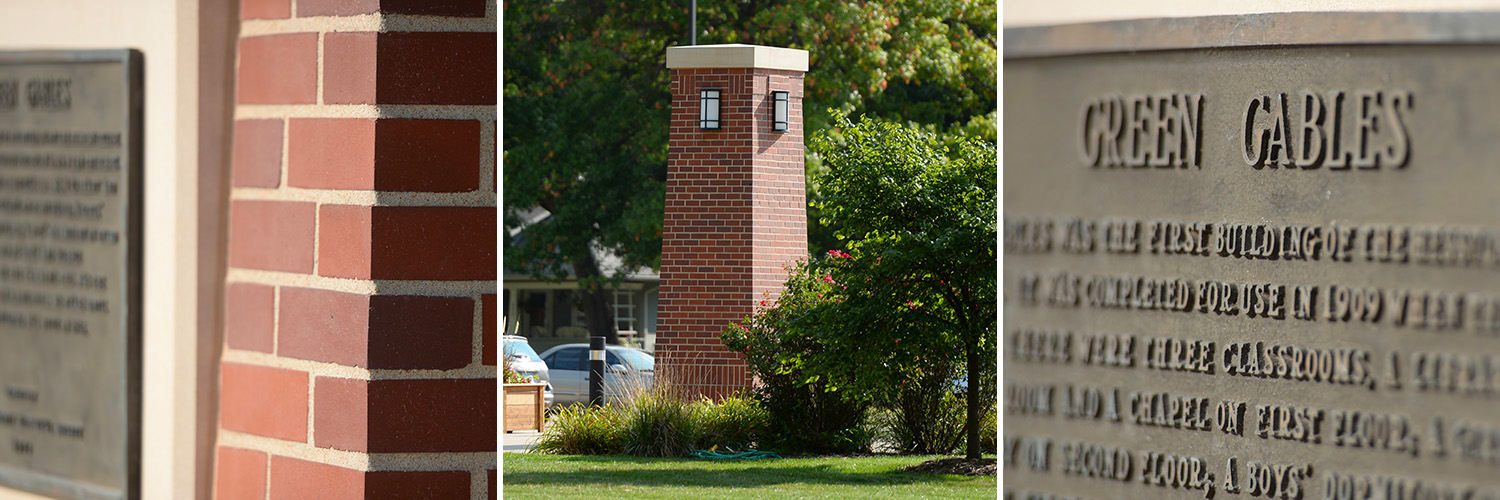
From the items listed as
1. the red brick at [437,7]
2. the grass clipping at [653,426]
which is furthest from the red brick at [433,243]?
the grass clipping at [653,426]

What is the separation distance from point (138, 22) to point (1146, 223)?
1380 millimetres

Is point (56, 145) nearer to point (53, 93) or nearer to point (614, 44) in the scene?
point (53, 93)

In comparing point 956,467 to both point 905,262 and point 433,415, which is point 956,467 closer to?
point 905,262

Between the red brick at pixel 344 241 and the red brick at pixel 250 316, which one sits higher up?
the red brick at pixel 344 241

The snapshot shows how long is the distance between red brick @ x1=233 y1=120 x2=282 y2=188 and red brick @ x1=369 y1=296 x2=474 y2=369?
25 cm

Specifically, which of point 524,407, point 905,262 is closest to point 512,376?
point 524,407

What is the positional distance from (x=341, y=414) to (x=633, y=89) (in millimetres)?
22198

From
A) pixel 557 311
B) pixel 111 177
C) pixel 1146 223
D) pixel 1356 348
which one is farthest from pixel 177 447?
pixel 557 311

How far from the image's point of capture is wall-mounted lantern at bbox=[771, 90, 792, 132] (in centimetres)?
1586

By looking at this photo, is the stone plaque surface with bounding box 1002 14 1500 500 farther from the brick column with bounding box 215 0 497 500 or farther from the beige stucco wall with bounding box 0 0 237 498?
the beige stucco wall with bounding box 0 0 237 498

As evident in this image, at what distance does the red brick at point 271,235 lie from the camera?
1.72 metres

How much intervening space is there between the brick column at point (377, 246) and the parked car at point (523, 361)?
1359cm

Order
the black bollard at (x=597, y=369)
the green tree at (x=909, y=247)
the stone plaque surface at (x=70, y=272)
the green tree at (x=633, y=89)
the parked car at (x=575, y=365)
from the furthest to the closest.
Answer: the parked car at (x=575, y=365) → the green tree at (x=633, y=89) → the black bollard at (x=597, y=369) → the green tree at (x=909, y=247) → the stone plaque surface at (x=70, y=272)

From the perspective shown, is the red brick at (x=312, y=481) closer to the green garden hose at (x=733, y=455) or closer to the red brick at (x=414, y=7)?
the red brick at (x=414, y=7)
